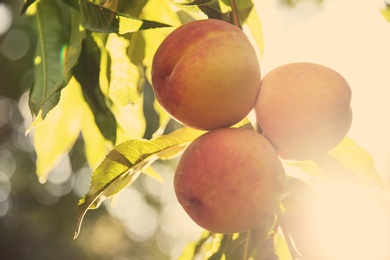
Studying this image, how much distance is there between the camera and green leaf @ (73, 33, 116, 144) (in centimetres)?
150

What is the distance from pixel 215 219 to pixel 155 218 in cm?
887

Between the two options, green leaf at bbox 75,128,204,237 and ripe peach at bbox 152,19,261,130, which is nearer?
ripe peach at bbox 152,19,261,130

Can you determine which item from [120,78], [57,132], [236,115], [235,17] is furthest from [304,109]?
[57,132]

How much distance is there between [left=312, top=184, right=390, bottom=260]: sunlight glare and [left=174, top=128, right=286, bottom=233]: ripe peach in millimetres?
279

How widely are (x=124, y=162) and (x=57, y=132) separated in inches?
18.2

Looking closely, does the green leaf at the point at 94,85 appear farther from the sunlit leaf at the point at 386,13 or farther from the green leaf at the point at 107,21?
the sunlit leaf at the point at 386,13

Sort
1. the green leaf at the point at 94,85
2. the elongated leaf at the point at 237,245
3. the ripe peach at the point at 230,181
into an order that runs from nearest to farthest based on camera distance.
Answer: the ripe peach at the point at 230,181
the elongated leaf at the point at 237,245
the green leaf at the point at 94,85

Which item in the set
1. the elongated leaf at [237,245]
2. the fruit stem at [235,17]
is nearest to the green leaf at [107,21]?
the fruit stem at [235,17]

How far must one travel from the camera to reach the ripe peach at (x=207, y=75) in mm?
1153

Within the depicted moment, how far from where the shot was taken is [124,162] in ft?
4.22

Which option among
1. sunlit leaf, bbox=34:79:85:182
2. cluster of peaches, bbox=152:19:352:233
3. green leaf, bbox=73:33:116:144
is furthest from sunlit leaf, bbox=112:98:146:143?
cluster of peaches, bbox=152:19:352:233

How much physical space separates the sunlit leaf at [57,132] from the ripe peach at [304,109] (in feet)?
1.99

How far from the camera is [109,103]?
5.15ft

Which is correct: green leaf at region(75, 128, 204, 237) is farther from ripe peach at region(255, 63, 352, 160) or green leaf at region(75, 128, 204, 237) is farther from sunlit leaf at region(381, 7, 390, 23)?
sunlit leaf at region(381, 7, 390, 23)
